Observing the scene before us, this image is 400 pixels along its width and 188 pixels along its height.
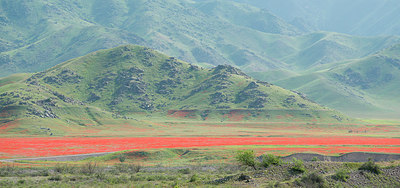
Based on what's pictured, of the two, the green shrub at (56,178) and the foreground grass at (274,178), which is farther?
the green shrub at (56,178)

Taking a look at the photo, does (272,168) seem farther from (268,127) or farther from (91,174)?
(268,127)

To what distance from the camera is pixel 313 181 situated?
44938 mm

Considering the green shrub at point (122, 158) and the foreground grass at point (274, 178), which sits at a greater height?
the green shrub at point (122, 158)

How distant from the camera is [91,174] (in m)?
61.9

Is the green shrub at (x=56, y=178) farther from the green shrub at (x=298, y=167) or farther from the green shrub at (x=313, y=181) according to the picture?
the green shrub at (x=313, y=181)

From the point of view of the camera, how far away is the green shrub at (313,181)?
44562mm

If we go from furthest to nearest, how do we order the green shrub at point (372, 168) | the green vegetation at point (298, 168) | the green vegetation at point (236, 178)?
the green shrub at point (372, 168) → the green vegetation at point (298, 168) → the green vegetation at point (236, 178)

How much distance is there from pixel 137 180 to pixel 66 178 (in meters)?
10.5

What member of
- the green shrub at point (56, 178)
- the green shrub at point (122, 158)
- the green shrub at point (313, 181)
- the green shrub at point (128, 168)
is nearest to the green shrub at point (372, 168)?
the green shrub at point (313, 181)

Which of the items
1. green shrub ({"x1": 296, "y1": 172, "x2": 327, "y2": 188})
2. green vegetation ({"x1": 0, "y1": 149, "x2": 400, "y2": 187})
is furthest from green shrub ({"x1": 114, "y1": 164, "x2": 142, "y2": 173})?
green shrub ({"x1": 296, "y1": 172, "x2": 327, "y2": 188})

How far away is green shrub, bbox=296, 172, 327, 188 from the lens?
146ft

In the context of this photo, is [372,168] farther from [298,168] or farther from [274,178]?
[274,178]

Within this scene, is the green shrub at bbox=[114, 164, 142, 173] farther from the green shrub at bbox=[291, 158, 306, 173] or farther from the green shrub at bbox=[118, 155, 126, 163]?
the green shrub at bbox=[291, 158, 306, 173]

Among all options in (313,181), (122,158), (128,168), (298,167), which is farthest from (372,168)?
(122,158)
